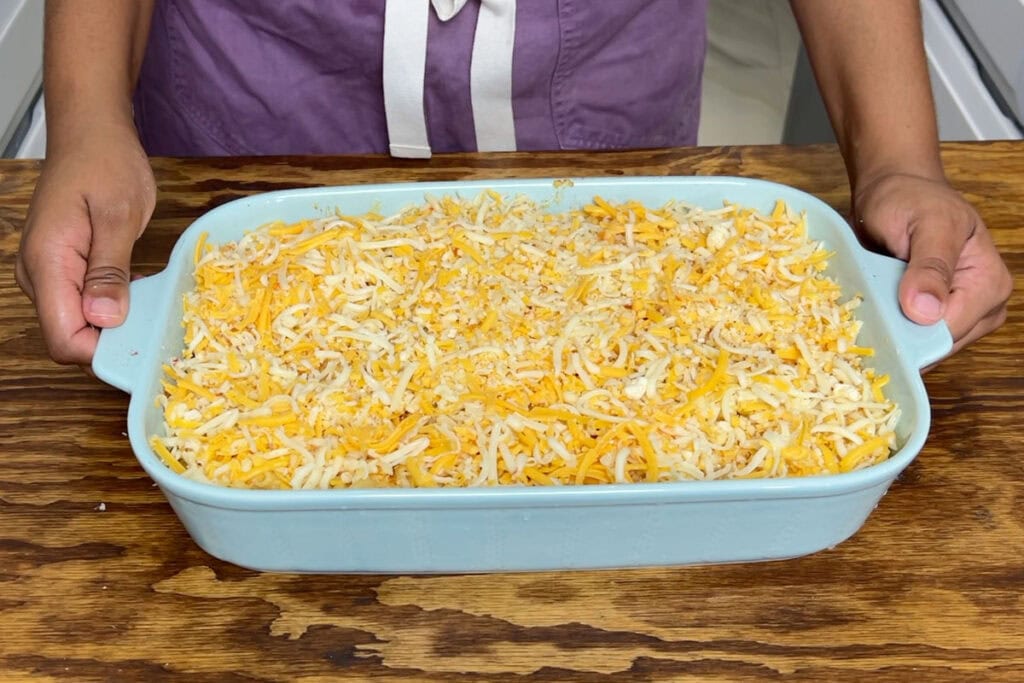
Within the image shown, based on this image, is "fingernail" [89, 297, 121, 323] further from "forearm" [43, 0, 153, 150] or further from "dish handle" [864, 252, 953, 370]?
"dish handle" [864, 252, 953, 370]

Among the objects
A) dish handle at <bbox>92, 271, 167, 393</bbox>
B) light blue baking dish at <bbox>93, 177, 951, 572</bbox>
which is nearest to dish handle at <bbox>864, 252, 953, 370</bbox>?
light blue baking dish at <bbox>93, 177, 951, 572</bbox>

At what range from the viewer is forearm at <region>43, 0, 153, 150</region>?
0.93m

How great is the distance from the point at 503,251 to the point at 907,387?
Result: 13.9 inches

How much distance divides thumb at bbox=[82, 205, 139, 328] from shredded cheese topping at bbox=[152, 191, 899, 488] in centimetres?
6

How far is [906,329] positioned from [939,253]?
0.09 metres

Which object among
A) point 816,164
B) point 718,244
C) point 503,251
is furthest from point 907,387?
A: point 816,164

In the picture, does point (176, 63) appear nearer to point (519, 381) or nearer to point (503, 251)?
point (503, 251)

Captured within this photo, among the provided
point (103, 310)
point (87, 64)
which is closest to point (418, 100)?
point (87, 64)

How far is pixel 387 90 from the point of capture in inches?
43.1

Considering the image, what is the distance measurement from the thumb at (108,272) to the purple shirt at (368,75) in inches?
13.8

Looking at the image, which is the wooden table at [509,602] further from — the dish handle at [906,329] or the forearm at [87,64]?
the forearm at [87,64]

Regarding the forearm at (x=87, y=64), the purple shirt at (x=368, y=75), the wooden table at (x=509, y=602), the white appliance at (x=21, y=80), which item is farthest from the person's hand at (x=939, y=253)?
the white appliance at (x=21, y=80)

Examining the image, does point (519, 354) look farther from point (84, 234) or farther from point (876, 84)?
point (876, 84)

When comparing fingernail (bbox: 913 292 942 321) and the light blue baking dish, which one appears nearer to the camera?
the light blue baking dish
